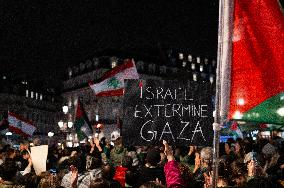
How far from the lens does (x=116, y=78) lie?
17672 mm

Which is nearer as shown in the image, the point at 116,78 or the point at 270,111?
the point at 270,111

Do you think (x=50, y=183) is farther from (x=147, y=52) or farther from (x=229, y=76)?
(x=147, y=52)

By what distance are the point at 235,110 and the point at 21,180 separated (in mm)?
4563

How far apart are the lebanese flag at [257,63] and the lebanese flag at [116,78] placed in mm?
11950

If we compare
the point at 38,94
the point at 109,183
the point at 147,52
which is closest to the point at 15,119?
the point at 109,183

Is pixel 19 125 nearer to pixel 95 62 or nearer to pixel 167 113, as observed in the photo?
pixel 167 113

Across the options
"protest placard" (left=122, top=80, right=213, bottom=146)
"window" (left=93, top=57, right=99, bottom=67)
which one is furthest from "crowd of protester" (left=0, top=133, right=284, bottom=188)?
"window" (left=93, top=57, right=99, bottom=67)

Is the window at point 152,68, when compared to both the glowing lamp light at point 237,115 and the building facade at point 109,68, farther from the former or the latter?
the glowing lamp light at point 237,115

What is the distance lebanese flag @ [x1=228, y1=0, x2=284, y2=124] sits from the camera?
530 centimetres

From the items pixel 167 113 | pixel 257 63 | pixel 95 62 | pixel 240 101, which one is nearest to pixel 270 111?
pixel 240 101

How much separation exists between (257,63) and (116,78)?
12.5 meters

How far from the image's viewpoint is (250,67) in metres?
5.38

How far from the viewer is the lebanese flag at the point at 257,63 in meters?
5.30

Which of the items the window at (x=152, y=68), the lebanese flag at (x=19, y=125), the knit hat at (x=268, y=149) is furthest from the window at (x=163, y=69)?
the knit hat at (x=268, y=149)
